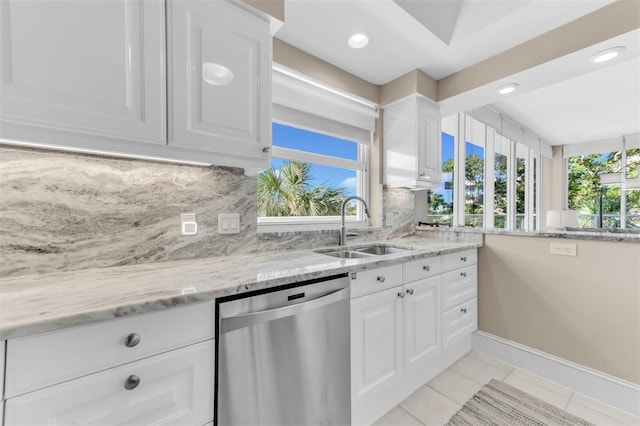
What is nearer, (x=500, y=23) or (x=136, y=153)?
(x=136, y=153)

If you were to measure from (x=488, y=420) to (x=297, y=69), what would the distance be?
8.38 ft

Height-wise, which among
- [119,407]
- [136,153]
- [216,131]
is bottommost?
[119,407]

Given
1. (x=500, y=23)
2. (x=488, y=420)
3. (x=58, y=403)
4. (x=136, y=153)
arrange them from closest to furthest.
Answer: (x=58, y=403) < (x=136, y=153) < (x=488, y=420) < (x=500, y=23)

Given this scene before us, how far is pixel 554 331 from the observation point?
6.37ft

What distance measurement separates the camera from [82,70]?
977mm

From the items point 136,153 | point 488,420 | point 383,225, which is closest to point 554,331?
point 488,420

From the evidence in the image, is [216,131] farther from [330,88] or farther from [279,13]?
[330,88]

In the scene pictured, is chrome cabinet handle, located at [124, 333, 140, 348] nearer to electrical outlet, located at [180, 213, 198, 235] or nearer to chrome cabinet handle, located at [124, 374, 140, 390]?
chrome cabinet handle, located at [124, 374, 140, 390]

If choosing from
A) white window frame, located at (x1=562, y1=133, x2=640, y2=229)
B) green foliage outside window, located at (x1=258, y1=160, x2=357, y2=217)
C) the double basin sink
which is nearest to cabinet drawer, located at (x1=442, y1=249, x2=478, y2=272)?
the double basin sink

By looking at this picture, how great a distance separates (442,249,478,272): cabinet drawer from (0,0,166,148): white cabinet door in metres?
1.94

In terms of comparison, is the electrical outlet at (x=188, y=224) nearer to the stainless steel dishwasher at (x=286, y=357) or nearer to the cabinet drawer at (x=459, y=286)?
the stainless steel dishwasher at (x=286, y=357)

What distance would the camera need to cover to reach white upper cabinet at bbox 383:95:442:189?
234cm

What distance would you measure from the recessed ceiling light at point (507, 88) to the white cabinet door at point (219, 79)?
190cm

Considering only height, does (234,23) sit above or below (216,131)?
above
